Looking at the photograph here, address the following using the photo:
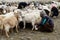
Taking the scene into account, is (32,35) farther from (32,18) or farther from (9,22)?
(9,22)

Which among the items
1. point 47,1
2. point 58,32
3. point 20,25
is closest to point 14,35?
point 20,25

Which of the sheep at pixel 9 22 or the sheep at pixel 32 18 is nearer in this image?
the sheep at pixel 9 22

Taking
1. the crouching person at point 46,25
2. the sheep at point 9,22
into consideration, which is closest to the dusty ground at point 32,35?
the crouching person at point 46,25

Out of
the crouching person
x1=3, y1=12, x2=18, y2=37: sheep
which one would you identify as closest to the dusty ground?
the crouching person

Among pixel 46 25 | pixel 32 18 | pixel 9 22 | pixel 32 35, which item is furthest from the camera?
pixel 32 18

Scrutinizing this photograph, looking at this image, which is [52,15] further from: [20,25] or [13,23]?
[13,23]

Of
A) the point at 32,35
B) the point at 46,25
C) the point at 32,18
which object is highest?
the point at 32,18

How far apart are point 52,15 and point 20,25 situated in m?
3.06

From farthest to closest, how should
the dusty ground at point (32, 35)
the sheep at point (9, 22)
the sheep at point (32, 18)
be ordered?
the sheep at point (32, 18) < the dusty ground at point (32, 35) < the sheep at point (9, 22)

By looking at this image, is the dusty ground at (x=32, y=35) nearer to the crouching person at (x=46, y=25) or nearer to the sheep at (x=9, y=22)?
the crouching person at (x=46, y=25)

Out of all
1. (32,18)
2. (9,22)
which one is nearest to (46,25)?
(32,18)

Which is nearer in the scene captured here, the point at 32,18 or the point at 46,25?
the point at 46,25

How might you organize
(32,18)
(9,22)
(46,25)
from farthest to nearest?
(32,18) → (46,25) → (9,22)

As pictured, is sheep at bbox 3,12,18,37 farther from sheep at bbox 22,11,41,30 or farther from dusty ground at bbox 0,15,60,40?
sheep at bbox 22,11,41,30
